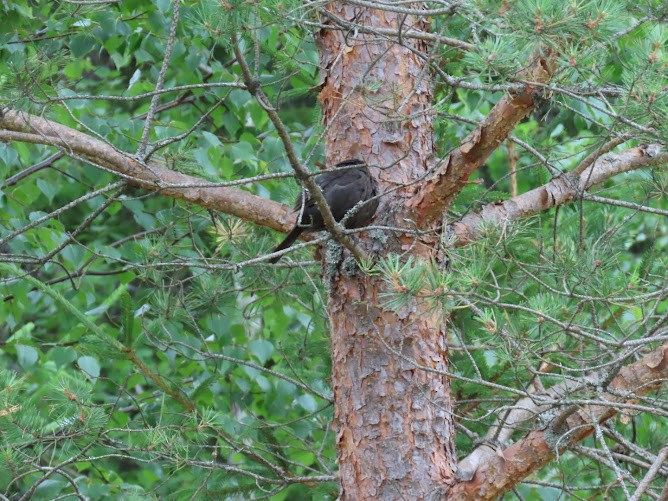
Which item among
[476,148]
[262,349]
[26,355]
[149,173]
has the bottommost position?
[262,349]

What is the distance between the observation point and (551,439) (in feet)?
9.27

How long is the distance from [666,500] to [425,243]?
1.22 m

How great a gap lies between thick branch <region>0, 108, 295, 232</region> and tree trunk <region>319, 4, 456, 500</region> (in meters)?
0.30

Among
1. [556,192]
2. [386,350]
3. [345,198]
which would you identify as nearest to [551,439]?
[386,350]

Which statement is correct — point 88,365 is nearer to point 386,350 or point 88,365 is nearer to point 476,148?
point 386,350

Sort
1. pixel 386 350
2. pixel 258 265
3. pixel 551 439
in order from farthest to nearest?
pixel 258 265 < pixel 386 350 < pixel 551 439

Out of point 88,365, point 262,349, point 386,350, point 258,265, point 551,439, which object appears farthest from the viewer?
point 262,349

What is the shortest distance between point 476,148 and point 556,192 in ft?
2.40

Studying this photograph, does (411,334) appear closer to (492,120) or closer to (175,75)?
(492,120)

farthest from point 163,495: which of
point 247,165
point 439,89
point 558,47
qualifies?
point 558,47

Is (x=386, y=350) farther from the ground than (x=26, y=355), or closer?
farther from the ground

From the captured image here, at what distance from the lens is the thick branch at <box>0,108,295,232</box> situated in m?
3.23

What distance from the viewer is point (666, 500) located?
2357mm

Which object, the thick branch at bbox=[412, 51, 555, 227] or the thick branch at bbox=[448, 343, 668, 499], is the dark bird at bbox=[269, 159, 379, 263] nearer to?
the thick branch at bbox=[412, 51, 555, 227]
